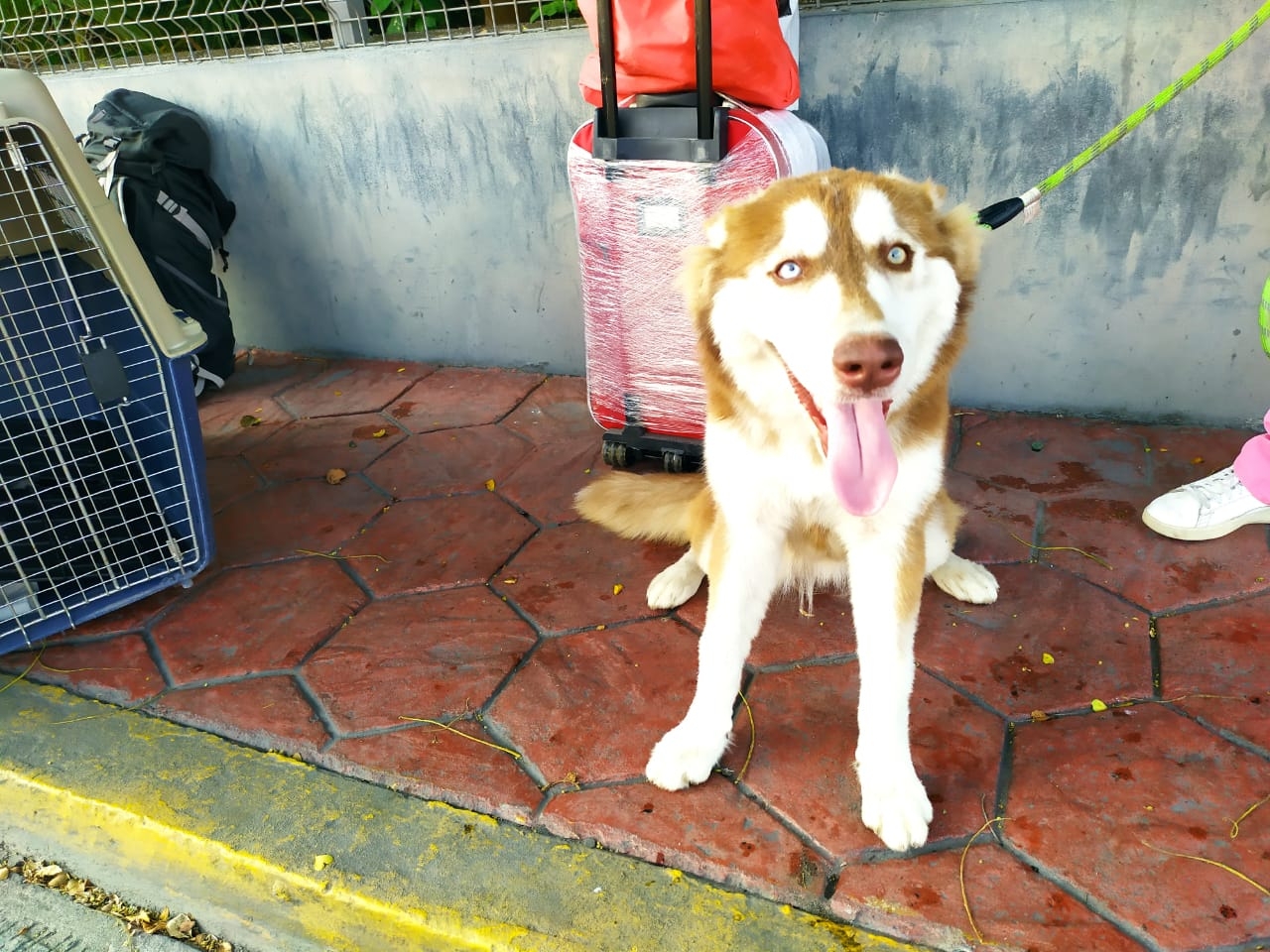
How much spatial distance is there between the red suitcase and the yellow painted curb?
1.37 metres

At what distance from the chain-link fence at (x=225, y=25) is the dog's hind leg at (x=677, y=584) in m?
1.97

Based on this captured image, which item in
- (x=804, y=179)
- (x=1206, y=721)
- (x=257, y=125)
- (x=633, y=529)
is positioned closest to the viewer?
(x=804, y=179)

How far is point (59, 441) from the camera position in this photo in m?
2.28

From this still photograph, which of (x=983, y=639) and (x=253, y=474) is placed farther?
(x=253, y=474)

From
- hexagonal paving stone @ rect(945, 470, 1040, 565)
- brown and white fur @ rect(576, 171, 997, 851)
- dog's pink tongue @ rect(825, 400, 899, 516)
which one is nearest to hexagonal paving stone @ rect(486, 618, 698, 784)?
brown and white fur @ rect(576, 171, 997, 851)

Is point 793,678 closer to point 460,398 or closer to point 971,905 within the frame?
point 971,905

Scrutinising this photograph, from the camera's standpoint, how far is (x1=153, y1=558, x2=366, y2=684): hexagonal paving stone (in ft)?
7.18

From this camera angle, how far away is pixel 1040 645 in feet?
6.79

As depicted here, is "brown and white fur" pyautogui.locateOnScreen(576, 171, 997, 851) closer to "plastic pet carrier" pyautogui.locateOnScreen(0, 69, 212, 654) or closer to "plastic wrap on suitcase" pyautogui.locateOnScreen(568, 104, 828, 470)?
"plastic wrap on suitcase" pyautogui.locateOnScreen(568, 104, 828, 470)

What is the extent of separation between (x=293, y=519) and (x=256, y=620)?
564mm

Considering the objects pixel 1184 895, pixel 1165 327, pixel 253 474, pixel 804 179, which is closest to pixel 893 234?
pixel 804 179

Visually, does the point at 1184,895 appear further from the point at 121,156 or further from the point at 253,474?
the point at 121,156

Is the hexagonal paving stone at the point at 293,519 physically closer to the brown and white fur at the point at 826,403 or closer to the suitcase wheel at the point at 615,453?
the suitcase wheel at the point at 615,453

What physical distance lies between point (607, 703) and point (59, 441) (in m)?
1.71
